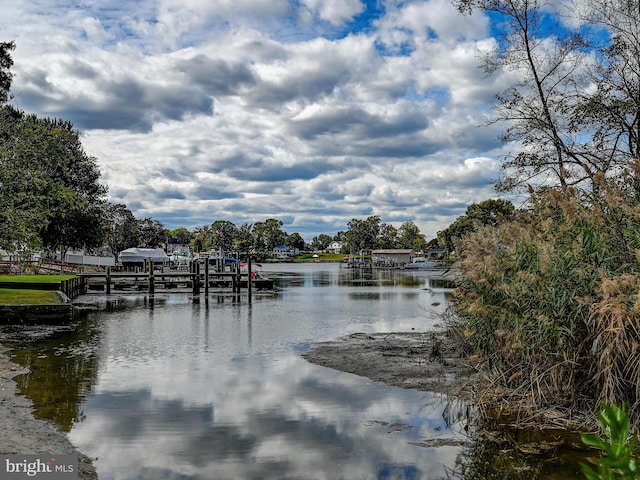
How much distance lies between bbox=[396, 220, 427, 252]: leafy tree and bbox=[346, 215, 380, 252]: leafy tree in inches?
418

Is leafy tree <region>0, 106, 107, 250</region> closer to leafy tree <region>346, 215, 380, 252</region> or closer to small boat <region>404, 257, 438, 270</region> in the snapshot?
small boat <region>404, 257, 438, 270</region>

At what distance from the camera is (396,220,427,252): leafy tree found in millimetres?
191125

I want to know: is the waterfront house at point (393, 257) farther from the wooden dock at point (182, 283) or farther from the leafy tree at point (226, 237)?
the wooden dock at point (182, 283)

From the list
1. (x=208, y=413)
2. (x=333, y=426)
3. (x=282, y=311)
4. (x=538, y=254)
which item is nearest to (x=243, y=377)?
(x=208, y=413)

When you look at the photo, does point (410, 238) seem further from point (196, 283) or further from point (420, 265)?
point (196, 283)

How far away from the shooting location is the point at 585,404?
10.4 meters

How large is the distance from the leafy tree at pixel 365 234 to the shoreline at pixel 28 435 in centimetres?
16629

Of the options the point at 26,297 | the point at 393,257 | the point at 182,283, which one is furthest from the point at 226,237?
the point at 26,297

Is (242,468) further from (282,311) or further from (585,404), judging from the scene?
(282,311)

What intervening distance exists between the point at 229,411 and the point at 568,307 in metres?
6.56

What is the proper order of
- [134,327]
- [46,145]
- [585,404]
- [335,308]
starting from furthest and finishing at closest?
1. [335,308]
2. [46,145]
3. [134,327]
4. [585,404]

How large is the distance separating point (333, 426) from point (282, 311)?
23276 millimetres

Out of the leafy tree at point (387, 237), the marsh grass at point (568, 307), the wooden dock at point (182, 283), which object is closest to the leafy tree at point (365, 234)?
the leafy tree at point (387, 237)

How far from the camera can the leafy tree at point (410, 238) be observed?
191 metres
